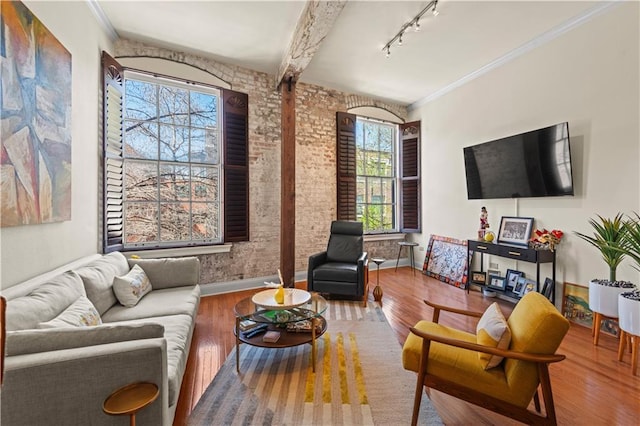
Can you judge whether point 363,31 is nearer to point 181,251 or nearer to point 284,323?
point 284,323

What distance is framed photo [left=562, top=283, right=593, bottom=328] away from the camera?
2.98m

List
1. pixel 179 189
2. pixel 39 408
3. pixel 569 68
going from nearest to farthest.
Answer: pixel 39 408 < pixel 569 68 < pixel 179 189

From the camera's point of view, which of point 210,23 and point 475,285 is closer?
point 210,23

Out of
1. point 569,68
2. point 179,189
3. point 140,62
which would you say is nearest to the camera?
point 569,68

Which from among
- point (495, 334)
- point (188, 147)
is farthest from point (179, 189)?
point (495, 334)

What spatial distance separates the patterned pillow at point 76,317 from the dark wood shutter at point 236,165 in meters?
2.22

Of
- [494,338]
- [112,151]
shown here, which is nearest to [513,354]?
[494,338]

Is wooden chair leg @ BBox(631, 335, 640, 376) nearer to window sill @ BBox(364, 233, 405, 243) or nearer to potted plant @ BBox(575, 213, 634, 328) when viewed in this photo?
potted plant @ BBox(575, 213, 634, 328)

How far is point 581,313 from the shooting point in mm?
3031

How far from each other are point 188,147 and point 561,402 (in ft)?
15.0

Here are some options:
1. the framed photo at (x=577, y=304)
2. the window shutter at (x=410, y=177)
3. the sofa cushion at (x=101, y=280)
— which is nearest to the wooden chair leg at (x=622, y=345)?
the framed photo at (x=577, y=304)

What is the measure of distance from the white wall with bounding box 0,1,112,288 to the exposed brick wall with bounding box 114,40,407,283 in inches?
31.3

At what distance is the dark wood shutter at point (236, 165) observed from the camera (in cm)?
400

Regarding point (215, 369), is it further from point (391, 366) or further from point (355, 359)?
point (391, 366)
